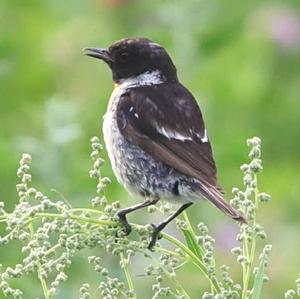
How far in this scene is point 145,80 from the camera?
19.2 feet

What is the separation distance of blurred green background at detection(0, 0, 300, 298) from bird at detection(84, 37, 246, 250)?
23.3 inches

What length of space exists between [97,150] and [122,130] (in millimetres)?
1257

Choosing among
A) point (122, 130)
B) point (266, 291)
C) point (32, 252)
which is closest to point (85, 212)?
point (32, 252)

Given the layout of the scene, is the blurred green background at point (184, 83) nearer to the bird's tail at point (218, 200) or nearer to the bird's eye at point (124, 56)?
the bird's eye at point (124, 56)

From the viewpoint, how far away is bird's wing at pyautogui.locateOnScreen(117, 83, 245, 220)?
16.6 ft

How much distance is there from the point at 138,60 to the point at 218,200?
4.44ft

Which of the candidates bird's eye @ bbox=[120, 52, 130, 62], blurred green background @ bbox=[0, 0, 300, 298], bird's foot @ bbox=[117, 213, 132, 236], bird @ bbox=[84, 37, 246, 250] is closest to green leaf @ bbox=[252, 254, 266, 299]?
bird's foot @ bbox=[117, 213, 132, 236]

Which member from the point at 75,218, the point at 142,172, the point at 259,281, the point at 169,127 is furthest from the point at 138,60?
the point at 259,281

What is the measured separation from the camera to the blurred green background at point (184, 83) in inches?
256

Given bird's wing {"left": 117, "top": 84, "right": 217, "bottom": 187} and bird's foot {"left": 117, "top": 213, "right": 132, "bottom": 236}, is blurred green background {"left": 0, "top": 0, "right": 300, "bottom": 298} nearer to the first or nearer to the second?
bird's wing {"left": 117, "top": 84, "right": 217, "bottom": 187}

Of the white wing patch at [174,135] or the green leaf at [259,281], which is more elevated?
the white wing patch at [174,135]

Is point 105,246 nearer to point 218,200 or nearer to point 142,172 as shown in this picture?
point 218,200

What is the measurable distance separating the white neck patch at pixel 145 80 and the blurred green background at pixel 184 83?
1.86 ft

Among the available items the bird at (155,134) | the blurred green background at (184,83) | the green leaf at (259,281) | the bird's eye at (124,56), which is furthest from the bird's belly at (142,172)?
the green leaf at (259,281)
